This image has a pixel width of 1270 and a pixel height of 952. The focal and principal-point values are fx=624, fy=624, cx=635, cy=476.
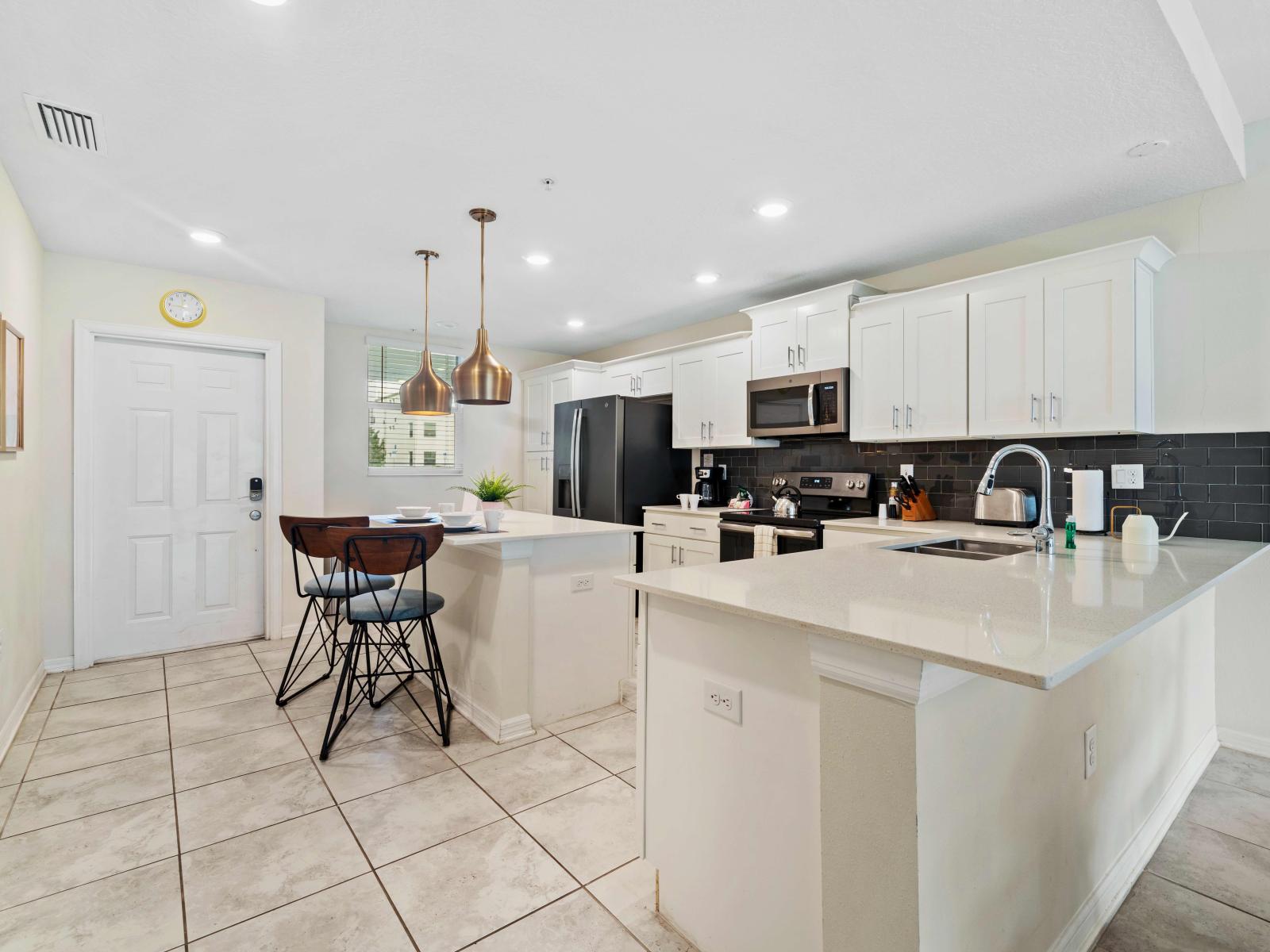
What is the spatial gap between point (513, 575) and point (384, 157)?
1748 mm

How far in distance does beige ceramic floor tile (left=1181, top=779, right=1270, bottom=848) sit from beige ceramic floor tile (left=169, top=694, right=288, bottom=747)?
355cm

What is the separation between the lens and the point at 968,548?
2.59 meters

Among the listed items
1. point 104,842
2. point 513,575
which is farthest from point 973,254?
point 104,842

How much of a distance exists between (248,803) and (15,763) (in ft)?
3.67

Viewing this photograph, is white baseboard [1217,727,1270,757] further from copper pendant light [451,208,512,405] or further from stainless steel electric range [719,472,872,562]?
copper pendant light [451,208,512,405]

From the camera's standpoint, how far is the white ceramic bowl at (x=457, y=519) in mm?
3014

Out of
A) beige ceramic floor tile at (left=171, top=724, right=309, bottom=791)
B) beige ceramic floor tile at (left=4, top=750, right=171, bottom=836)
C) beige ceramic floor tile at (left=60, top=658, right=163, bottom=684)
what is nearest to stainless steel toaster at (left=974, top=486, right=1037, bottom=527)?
A: beige ceramic floor tile at (left=171, top=724, right=309, bottom=791)

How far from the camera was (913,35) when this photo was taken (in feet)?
5.73

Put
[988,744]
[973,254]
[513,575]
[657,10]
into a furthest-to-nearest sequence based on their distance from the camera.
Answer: [973,254] → [513,575] → [657,10] → [988,744]

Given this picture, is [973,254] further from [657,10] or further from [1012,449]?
[657,10]

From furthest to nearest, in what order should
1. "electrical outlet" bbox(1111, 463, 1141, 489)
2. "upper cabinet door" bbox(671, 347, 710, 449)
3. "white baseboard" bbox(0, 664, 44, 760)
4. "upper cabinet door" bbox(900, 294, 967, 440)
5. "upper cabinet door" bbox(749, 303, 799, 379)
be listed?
"upper cabinet door" bbox(671, 347, 710, 449), "upper cabinet door" bbox(749, 303, 799, 379), "upper cabinet door" bbox(900, 294, 967, 440), "electrical outlet" bbox(1111, 463, 1141, 489), "white baseboard" bbox(0, 664, 44, 760)

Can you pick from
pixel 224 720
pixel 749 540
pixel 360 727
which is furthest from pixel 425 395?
pixel 749 540

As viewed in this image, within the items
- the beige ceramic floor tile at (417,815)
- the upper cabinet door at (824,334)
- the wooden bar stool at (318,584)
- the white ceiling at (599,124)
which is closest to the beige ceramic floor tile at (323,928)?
the beige ceramic floor tile at (417,815)

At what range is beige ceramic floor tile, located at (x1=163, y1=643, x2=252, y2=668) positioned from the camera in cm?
371
